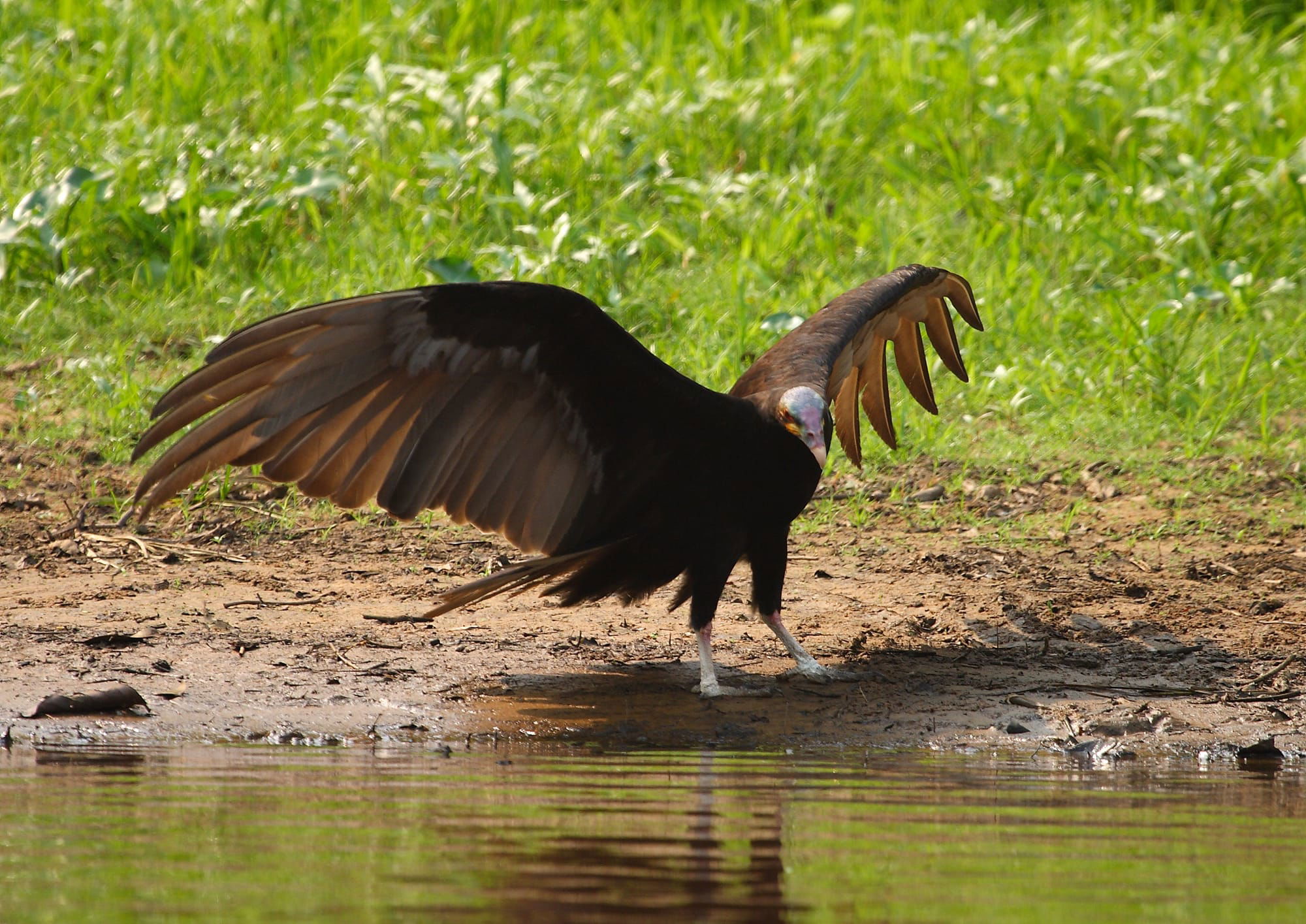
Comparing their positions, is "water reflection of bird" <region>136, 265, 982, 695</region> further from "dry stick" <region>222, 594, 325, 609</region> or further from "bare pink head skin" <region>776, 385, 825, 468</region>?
"dry stick" <region>222, 594, 325, 609</region>

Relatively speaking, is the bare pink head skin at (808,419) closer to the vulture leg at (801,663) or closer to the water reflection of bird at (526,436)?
the water reflection of bird at (526,436)

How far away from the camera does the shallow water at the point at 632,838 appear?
2.55m

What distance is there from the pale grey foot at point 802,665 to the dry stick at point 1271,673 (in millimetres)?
1114

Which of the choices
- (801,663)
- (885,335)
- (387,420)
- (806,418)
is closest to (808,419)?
(806,418)

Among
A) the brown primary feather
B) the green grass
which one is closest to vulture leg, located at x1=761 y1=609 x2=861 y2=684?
the brown primary feather

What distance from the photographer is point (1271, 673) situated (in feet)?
15.3

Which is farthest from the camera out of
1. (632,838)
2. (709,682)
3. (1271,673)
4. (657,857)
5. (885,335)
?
(885,335)

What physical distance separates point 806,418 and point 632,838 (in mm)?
1761

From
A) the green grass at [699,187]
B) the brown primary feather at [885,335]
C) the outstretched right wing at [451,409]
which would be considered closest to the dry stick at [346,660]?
the outstretched right wing at [451,409]

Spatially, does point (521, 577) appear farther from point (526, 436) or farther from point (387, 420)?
point (387, 420)

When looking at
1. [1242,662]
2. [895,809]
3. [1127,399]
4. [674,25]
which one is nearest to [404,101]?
[674,25]

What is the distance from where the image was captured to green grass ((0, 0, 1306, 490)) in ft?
22.7

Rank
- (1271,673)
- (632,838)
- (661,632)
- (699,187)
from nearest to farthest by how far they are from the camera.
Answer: (632,838)
(1271,673)
(661,632)
(699,187)

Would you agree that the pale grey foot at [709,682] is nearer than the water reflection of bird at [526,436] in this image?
No
